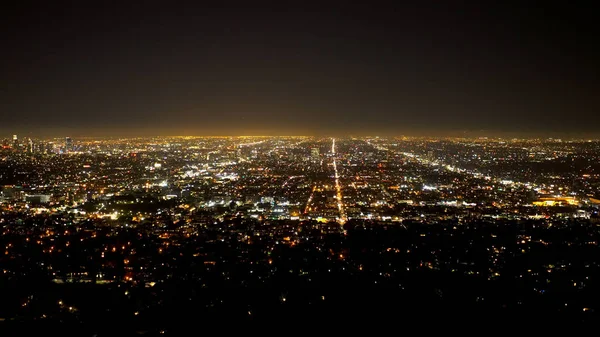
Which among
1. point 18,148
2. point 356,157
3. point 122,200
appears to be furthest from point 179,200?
point 18,148

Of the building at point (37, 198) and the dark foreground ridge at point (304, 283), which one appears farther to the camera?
the building at point (37, 198)

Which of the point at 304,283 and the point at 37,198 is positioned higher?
the point at 37,198

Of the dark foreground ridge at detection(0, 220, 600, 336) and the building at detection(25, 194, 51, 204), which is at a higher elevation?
the building at detection(25, 194, 51, 204)

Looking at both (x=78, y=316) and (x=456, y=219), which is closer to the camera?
(x=78, y=316)

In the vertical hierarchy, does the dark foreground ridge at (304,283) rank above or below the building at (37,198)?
below

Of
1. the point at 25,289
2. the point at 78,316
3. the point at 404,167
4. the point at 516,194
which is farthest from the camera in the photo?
the point at 404,167

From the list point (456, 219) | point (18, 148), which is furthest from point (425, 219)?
point (18, 148)

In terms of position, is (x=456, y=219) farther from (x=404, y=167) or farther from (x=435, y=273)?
(x=404, y=167)

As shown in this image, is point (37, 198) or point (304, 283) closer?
point (304, 283)

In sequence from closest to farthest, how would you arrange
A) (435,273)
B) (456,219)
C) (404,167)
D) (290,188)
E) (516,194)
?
1. (435,273)
2. (456,219)
3. (516,194)
4. (290,188)
5. (404,167)

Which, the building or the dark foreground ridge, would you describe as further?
the building
